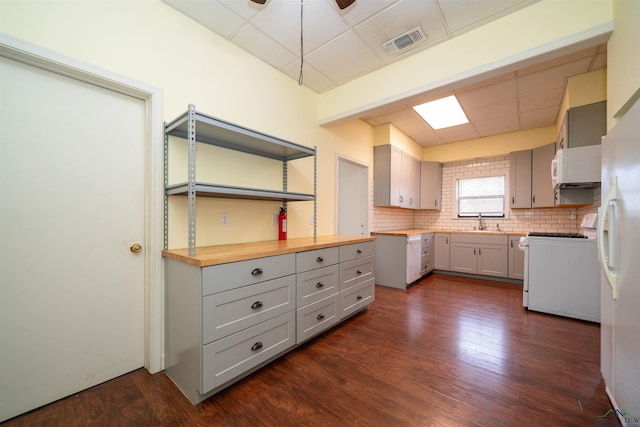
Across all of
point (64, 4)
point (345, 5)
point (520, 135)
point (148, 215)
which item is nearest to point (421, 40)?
point (345, 5)

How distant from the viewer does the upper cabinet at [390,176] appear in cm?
451

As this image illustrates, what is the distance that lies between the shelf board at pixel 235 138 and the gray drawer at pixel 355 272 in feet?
4.24

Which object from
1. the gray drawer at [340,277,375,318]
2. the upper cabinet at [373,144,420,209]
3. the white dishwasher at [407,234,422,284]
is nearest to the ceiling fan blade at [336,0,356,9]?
the gray drawer at [340,277,375,318]

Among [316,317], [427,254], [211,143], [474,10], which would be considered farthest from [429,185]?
[211,143]

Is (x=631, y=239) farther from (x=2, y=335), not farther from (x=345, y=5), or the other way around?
(x=2, y=335)

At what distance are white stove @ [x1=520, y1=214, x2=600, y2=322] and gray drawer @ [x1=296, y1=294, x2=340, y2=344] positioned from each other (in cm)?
260

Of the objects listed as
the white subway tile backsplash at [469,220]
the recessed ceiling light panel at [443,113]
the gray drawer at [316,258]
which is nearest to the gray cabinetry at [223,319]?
the gray drawer at [316,258]

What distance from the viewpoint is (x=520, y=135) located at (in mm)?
4707

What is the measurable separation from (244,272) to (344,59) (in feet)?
8.17

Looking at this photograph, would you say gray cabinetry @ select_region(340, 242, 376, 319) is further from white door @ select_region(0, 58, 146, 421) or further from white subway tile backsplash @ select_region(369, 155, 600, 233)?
white door @ select_region(0, 58, 146, 421)

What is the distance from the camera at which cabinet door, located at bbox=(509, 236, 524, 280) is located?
4.41 meters

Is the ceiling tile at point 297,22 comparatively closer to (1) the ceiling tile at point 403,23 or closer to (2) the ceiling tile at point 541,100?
(1) the ceiling tile at point 403,23

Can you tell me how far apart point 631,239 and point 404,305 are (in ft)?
8.10

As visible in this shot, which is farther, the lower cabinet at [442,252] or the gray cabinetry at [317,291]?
the lower cabinet at [442,252]
